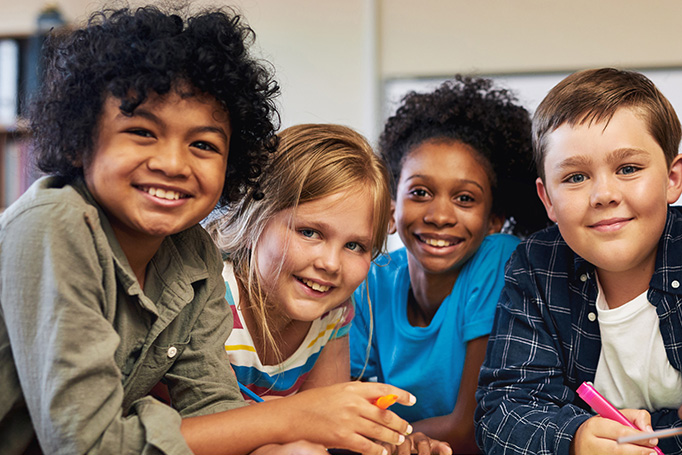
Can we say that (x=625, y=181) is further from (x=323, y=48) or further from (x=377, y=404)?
(x=323, y=48)

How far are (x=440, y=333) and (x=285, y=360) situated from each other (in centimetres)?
34

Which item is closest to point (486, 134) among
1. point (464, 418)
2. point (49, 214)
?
point (464, 418)

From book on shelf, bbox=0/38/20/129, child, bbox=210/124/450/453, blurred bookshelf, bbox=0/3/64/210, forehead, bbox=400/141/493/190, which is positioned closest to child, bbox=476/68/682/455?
child, bbox=210/124/450/453

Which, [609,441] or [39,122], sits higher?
[39,122]

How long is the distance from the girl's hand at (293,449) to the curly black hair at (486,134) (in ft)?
2.65

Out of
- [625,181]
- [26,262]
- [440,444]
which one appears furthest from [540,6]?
[26,262]

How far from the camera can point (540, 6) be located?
2863mm

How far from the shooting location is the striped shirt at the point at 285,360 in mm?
1214

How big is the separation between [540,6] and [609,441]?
2381mm

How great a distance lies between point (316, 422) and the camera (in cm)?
90

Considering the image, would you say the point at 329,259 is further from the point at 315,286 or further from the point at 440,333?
the point at 440,333

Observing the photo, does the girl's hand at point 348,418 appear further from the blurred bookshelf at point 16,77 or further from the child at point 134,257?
the blurred bookshelf at point 16,77

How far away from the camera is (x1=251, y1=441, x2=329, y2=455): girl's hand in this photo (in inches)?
33.9

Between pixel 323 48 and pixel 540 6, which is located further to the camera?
pixel 323 48
